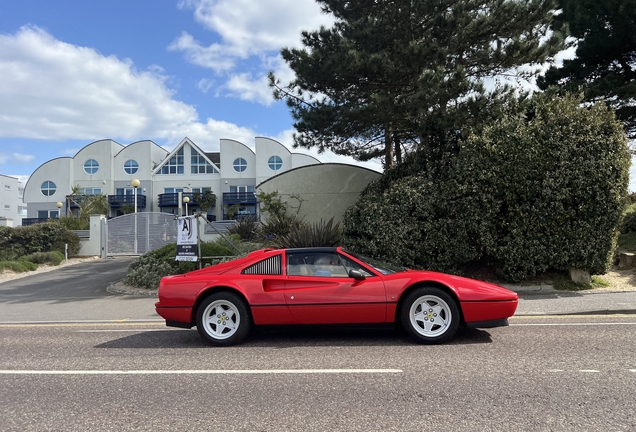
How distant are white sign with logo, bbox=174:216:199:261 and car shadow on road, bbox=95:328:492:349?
404 cm

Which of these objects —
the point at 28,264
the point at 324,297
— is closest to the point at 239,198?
the point at 28,264

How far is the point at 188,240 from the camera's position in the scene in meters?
11.2

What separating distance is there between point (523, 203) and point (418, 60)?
4.74 m

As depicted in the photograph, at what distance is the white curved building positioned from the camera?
47875 mm

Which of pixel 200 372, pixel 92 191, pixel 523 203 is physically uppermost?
pixel 92 191

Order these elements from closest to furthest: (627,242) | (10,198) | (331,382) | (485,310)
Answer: (331,382) < (485,310) < (627,242) < (10,198)

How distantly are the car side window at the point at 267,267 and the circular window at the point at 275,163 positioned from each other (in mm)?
41958

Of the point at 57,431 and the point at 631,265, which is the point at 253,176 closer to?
the point at 631,265

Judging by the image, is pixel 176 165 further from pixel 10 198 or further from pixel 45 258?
pixel 10 198

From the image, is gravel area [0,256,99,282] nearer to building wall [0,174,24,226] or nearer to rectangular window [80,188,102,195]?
rectangular window [80,188,102,195]

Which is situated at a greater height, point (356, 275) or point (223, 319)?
point (356, 275)

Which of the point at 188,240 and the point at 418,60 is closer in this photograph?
the point at 188,240

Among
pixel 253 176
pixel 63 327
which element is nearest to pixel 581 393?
pixel 63 327

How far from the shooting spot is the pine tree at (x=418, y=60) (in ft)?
40.4
